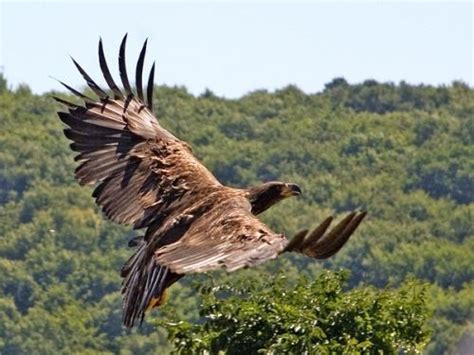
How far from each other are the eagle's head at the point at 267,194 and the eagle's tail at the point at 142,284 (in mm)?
842

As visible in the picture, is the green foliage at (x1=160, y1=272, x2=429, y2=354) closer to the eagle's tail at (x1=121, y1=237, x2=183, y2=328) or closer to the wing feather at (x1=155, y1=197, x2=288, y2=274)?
the eagle's tail at (x1=121, y1=237, x2=183, y2=328)

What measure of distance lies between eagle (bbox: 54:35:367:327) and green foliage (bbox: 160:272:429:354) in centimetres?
212

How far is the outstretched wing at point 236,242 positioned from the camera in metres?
13.8

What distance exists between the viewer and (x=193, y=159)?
1736 cm

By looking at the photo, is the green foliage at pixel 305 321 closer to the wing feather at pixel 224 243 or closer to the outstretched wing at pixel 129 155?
the outstretched wing at pixel 129 155

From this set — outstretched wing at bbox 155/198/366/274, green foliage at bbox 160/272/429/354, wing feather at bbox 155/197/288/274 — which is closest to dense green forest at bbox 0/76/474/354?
green foliage at bbox 160/272/429/354

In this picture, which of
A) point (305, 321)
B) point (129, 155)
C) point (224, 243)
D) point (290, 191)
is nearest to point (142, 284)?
point (224, 243)

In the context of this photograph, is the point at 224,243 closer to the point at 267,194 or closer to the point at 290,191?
the point at 267,194

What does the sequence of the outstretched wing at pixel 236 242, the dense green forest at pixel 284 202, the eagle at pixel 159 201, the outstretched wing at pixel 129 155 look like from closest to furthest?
the outstretched wing at pixel 236 242 → the eagle at pixel 159 201 → the outstretched wing at pixel 129 155 → the dense green forest at pixel 284 202

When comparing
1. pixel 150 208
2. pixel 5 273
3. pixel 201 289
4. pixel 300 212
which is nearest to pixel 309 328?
pixel 201 289

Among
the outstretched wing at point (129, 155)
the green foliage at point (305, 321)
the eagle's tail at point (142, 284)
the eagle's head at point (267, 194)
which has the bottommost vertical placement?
the green foliage at point (305, 321)

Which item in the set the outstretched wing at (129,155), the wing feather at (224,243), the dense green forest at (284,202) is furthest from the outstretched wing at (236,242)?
the dense green forest at (284,202)

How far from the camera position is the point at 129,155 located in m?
17.7

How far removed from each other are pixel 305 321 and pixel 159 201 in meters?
3.09
